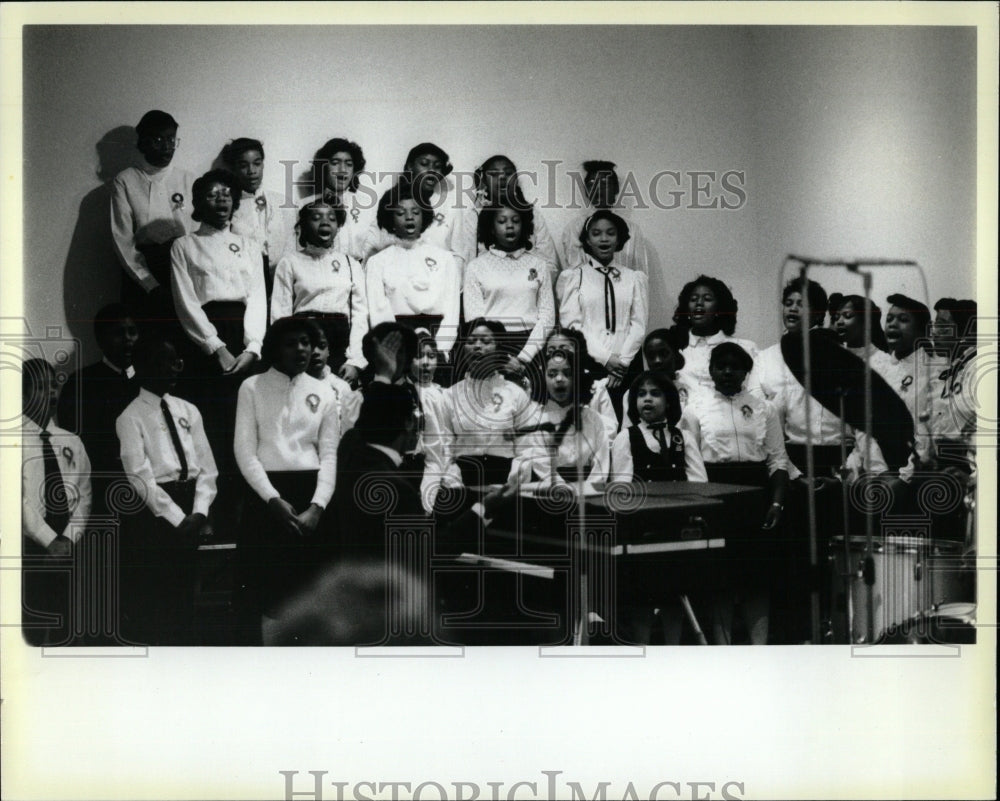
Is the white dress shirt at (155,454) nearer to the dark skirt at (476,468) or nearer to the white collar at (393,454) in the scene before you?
the white collar at (393,454)

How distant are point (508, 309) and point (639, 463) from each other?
57 cm

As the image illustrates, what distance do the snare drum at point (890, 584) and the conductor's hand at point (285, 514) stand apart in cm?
152

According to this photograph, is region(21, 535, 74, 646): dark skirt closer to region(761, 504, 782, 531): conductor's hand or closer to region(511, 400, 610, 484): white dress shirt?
region(511, 400, 610, 484): white dress shirt

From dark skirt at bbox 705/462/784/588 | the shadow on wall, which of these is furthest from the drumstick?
the shadow on wall

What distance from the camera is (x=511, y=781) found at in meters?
2.79

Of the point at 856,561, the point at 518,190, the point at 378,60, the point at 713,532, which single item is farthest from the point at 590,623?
the point at 378,60

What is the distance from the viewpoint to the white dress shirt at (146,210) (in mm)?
2740

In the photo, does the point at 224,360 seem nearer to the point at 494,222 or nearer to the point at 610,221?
the point at 494,222

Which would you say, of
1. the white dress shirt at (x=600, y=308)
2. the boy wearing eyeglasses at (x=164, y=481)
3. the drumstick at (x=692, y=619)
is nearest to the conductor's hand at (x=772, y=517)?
the drumstick at (x=692, y=619)

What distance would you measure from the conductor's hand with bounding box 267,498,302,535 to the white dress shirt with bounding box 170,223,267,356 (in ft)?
1.49

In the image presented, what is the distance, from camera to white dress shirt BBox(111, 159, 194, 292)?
8.99 ft

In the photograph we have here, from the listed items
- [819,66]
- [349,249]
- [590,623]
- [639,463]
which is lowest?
[590,623]

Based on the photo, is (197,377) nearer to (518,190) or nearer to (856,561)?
(518,190)

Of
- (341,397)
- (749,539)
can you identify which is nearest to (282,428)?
(341,397)
